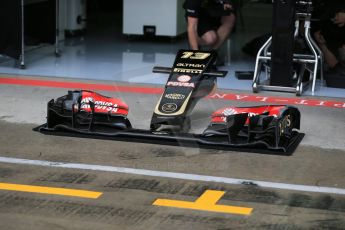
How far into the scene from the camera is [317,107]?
9055mm

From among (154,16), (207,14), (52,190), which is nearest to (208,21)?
(207,14)

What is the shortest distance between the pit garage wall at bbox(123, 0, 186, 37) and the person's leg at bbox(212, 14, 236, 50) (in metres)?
1.75

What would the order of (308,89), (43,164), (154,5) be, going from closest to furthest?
1. (43,164)
2. (308,89)
3. (154,5)

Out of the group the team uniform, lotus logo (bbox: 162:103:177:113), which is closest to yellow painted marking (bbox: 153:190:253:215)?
lotus logo (bbox: 162:103:177:113)

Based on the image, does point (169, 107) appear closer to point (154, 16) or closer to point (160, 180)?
point (160, 180)

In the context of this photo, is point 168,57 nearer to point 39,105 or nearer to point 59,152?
point 39,105

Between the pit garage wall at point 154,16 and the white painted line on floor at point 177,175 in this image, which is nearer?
the white painted line on floor at point 177,175

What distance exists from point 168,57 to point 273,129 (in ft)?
16.2

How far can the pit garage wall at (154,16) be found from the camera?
1266 cm

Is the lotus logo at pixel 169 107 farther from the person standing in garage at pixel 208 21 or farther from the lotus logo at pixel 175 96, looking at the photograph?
the person standing in garage at pixel 208 21

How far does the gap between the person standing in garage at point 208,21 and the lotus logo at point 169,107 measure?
300 centimetres

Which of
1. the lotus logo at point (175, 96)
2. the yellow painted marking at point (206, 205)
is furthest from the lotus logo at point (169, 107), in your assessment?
the yellow painted marking at point (206, 205)

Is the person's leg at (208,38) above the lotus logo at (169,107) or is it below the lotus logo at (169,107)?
above

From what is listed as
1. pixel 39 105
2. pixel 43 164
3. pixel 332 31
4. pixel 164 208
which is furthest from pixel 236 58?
pixel 164 208
